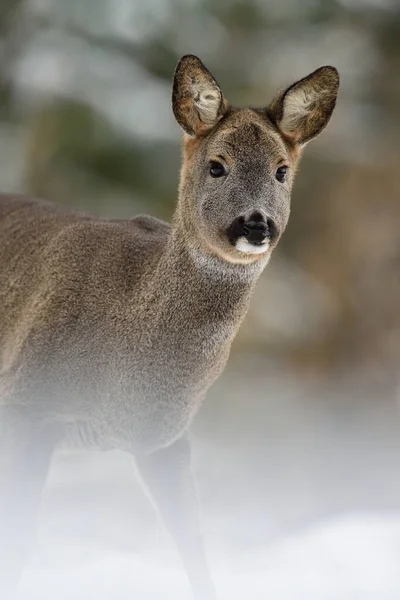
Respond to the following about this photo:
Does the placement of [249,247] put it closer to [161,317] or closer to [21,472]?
[161,317]

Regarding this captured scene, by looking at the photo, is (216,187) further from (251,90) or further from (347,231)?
(251,90)

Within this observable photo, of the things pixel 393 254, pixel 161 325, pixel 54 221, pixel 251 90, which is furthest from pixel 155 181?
pixel 161 325

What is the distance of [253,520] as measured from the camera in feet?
19.4

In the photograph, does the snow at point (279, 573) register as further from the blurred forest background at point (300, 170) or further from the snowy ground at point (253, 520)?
the blurred forest background at point (300, 170)

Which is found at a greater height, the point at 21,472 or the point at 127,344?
the point at 127,344

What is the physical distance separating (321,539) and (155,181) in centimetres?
673

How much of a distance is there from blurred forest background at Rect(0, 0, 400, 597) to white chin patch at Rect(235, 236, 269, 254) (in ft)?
12.1

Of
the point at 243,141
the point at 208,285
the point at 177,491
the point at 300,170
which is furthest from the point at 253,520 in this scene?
the point at 300,170

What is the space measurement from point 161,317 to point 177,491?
929mm

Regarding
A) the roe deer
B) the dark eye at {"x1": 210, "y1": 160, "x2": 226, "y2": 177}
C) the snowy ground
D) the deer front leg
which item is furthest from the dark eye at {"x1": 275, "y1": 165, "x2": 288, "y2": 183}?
the snowy ground

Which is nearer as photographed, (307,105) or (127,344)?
→ (127,344)

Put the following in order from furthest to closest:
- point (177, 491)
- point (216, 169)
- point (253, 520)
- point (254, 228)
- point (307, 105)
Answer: point (253, 520) → point (177, 491) → point (307, 105) → point (216, 169) → point (254, 228)

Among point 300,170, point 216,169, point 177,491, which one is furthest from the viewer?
point 300,170

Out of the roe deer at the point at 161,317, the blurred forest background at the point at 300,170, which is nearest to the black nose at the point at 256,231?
the roe deer at the point at 161,317
